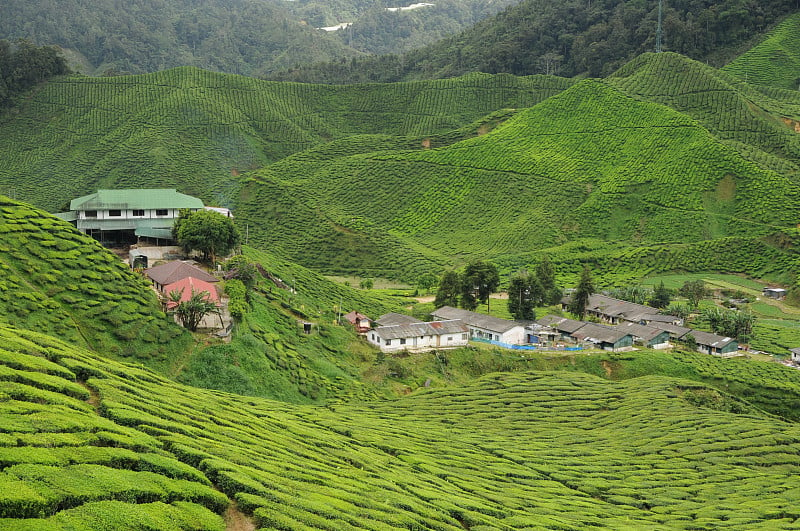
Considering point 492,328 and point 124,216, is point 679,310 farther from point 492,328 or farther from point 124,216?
point 124,216

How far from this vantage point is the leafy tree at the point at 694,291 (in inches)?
3039

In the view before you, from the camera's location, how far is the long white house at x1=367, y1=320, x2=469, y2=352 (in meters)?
54.7

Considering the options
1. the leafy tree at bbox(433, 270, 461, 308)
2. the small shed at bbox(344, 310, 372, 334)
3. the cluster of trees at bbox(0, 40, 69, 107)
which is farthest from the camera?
the cluster of trees at bbox(0, 40, 69, 107)

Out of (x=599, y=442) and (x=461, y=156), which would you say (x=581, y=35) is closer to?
(x=461, y=156)

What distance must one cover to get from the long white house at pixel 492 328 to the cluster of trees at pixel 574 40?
10629cm

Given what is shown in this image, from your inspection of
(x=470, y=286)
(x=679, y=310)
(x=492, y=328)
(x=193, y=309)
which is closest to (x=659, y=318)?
(x=679, y=310)

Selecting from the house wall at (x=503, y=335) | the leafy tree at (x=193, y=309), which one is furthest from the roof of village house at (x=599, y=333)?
the leafy tree at (x=193, y=309)

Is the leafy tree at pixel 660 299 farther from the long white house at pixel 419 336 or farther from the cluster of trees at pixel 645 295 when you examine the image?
the long white house at pixel 419 336

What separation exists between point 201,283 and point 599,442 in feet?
84.4

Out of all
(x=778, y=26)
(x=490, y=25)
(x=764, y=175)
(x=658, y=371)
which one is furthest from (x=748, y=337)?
(x=490, y=25)

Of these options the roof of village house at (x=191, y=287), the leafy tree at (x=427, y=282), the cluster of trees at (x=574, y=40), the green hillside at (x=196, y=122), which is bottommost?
the leafy tree at (x=427, y=282)

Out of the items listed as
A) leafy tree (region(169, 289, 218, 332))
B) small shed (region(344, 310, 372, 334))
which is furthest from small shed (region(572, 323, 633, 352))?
leafy tree (region(169, 289, 218, 332))

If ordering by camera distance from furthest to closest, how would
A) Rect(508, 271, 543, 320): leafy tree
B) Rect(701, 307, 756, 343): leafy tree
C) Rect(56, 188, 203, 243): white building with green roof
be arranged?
Rect(701, 307, 756, 343): leafy tree, Rect(508, 271, 543, 320): leafy tree, Rect(56, 188, 203, 243): white building with green roof

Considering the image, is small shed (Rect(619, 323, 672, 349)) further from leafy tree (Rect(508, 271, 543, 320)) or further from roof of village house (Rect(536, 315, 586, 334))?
leafy tree (Rect(508, 271, 543, 320))
